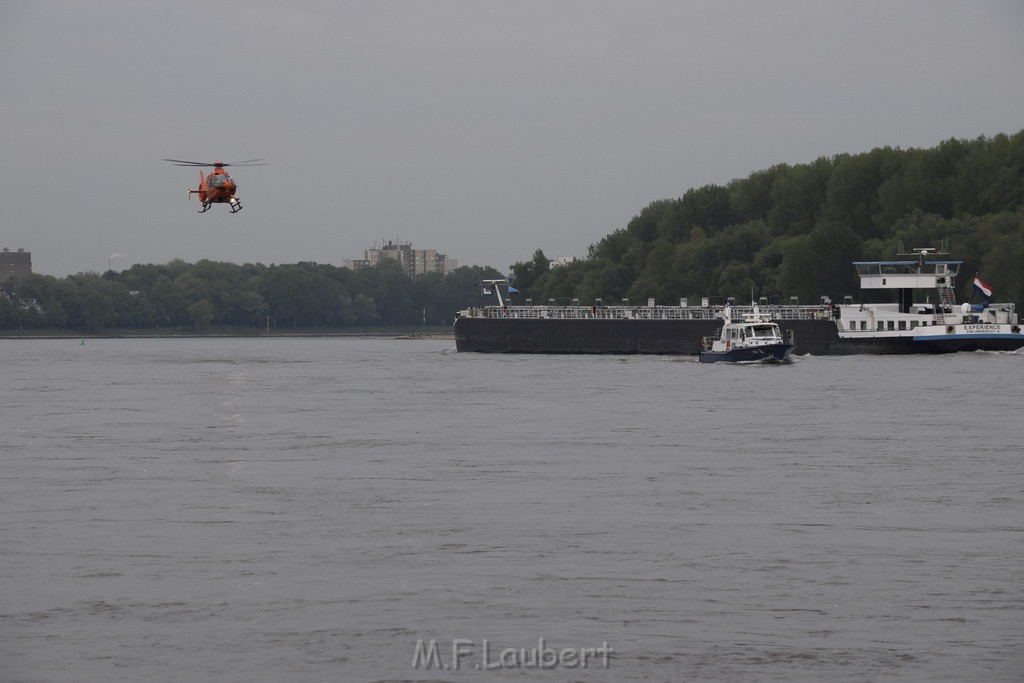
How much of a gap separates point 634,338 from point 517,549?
113 metres

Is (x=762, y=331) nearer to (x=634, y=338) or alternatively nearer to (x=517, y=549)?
(x=634, y=338)

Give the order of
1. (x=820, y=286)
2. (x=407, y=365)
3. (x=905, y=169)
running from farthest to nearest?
(x=905, y=169) → (x=820, y=286) → (x=407, y=365)

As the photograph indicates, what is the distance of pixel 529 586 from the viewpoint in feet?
76.3

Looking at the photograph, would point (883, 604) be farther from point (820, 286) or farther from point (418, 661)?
point (820, 286)

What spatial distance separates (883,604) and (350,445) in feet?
86.1

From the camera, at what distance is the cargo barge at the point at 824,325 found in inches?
4525

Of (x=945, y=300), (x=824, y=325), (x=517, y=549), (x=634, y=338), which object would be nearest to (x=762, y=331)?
(x=824, y=325)

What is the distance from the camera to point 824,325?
394 ft

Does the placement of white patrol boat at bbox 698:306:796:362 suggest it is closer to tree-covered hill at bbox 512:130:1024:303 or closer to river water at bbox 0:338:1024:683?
tree-covered hill at bbox 512:130:1024:303

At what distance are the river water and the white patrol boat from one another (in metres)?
46.8

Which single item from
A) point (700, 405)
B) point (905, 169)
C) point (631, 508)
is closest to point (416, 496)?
point (631, 508)

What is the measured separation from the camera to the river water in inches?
770

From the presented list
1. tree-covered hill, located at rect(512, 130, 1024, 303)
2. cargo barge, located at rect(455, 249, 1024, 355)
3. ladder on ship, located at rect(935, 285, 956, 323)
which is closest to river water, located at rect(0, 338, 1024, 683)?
cargo barge, located at rect(455, 249, 1024, 355)

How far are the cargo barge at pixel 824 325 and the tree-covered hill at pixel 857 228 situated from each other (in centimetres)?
644
